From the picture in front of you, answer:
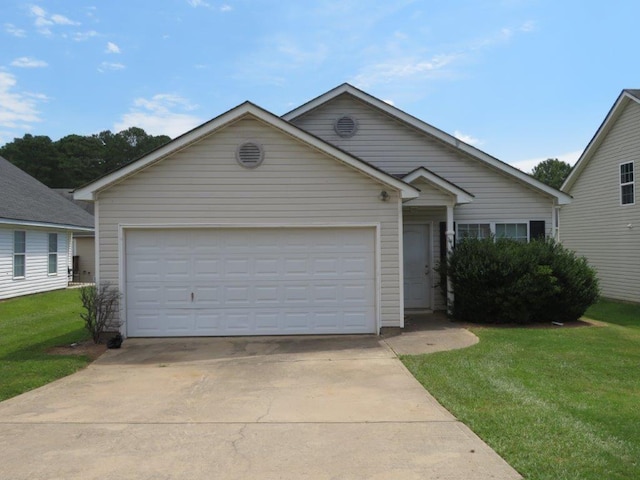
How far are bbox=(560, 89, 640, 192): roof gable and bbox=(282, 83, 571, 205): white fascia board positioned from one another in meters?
5.01

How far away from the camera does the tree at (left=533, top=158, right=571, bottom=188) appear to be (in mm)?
64625

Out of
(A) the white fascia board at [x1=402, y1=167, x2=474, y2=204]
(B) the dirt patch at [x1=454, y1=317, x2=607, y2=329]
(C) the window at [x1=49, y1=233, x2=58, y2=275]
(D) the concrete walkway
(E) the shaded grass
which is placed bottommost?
(D) the concrete walkway

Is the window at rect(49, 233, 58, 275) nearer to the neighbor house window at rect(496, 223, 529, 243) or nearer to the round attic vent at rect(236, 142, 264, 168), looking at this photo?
the round attic vent at rect(236, 142, 264, 168)

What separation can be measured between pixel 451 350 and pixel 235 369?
12.4 ft

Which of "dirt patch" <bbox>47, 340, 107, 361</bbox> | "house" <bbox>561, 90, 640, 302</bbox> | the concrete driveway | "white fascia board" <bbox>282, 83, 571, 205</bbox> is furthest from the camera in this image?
"house" <bbox>561, 90, 640, 302</bbox>

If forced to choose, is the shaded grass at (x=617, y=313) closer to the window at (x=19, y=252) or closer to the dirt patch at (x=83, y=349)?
the dirt patch at (x=83, y=349)

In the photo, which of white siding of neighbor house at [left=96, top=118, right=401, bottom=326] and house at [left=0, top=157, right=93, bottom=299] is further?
house at [left=0, top=157, right=93, bottom=299]

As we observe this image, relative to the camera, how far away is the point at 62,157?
59.3 meters

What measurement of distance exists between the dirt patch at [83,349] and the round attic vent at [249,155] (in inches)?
179

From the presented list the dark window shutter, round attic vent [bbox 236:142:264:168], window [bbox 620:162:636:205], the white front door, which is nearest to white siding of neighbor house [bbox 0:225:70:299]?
round attic vent [bbox 236:142:264:168]

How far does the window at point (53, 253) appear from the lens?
70.1 feet

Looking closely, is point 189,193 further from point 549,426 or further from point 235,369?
point 549,426

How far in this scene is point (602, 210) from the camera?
18156 millimetres

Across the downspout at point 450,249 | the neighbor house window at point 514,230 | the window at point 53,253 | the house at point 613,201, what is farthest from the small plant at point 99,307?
the house at point 613,201
